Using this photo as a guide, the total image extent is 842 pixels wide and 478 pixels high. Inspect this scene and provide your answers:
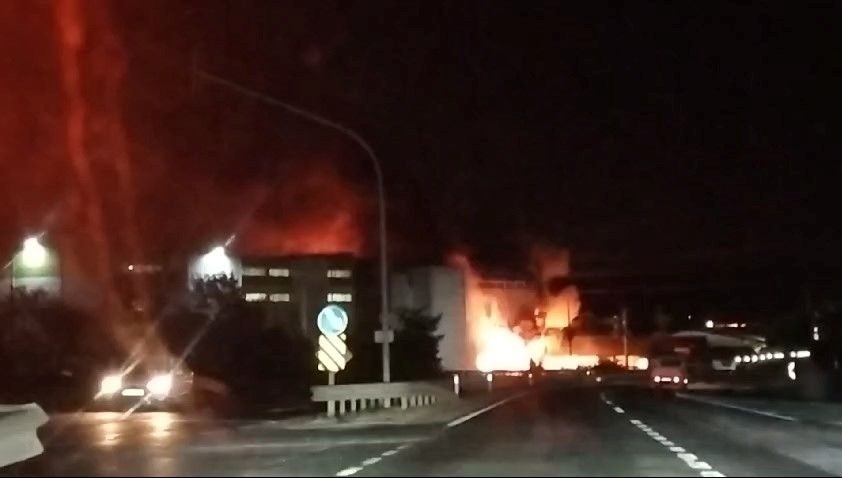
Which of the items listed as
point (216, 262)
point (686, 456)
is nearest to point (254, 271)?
point (216, 262)

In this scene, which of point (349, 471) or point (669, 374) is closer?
point (349, 471)

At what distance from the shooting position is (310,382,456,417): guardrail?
35.3m

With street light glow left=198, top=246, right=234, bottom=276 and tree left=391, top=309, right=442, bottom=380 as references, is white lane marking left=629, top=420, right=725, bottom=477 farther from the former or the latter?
street light glow left=198, top=246, right=234, bottom=276

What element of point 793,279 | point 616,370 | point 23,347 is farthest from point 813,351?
point 23,347

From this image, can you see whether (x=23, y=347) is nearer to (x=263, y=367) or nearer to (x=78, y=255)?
(x=263, y=367)

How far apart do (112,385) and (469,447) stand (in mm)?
23905

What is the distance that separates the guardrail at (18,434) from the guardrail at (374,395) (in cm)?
1188

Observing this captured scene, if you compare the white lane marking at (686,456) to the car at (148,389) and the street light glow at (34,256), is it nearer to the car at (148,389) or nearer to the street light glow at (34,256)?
the car at (148,389)

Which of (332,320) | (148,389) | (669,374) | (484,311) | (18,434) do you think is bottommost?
(18,434)

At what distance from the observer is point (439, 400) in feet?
146

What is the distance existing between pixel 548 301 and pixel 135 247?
1611 inches

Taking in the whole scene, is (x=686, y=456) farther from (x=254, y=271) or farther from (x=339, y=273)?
(x=254, y=271)

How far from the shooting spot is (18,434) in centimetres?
2244

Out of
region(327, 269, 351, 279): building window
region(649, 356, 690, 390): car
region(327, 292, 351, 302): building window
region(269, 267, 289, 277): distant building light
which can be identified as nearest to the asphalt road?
region(649, 356, 690, 390): car
